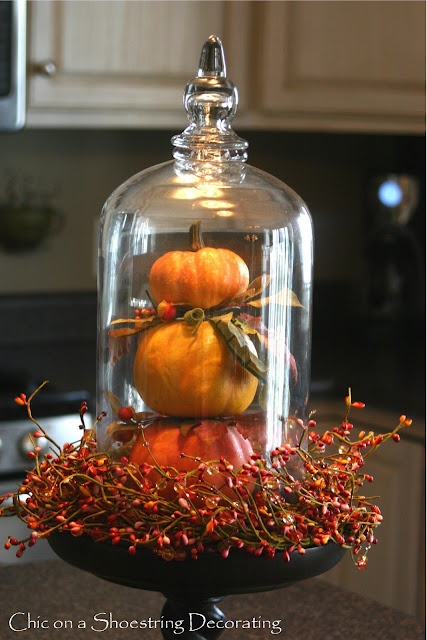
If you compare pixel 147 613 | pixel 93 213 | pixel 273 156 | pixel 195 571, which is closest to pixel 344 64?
pixel 273 156

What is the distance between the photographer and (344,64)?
2469 millimetres

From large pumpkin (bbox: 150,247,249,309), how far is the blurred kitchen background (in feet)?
4.33

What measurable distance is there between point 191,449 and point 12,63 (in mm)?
1562

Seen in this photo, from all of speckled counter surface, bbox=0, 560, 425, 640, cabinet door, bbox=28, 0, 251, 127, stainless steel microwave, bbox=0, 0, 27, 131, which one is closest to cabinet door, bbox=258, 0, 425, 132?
cabinet door, bbox=28, 0, 251, 127

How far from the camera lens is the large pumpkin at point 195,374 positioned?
0.70 metres

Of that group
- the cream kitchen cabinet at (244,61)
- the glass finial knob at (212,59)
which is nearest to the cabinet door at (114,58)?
the cream kitchen cabinet at (244,61)

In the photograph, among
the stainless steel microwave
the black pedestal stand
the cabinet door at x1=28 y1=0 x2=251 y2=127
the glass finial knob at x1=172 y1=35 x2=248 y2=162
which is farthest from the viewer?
the cabinet door at x1=28 y1=0 x2=251 y2=127

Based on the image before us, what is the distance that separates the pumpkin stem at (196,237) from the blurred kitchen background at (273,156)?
1.30m

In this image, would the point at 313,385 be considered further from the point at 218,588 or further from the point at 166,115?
the point at 218,588

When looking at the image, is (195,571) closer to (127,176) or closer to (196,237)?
(196,237)

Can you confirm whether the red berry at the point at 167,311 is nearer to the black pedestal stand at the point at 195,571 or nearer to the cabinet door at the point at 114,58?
the black pedestal stand at the point at 195,571

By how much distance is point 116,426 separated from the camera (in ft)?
2.49

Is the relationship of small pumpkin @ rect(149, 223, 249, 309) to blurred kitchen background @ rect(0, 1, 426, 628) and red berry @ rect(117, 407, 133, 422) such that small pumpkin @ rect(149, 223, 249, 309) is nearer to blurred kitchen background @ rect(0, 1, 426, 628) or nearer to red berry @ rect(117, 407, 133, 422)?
red berry @ rect(117, 407, 133, 422)

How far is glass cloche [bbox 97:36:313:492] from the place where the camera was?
701 millimetres
